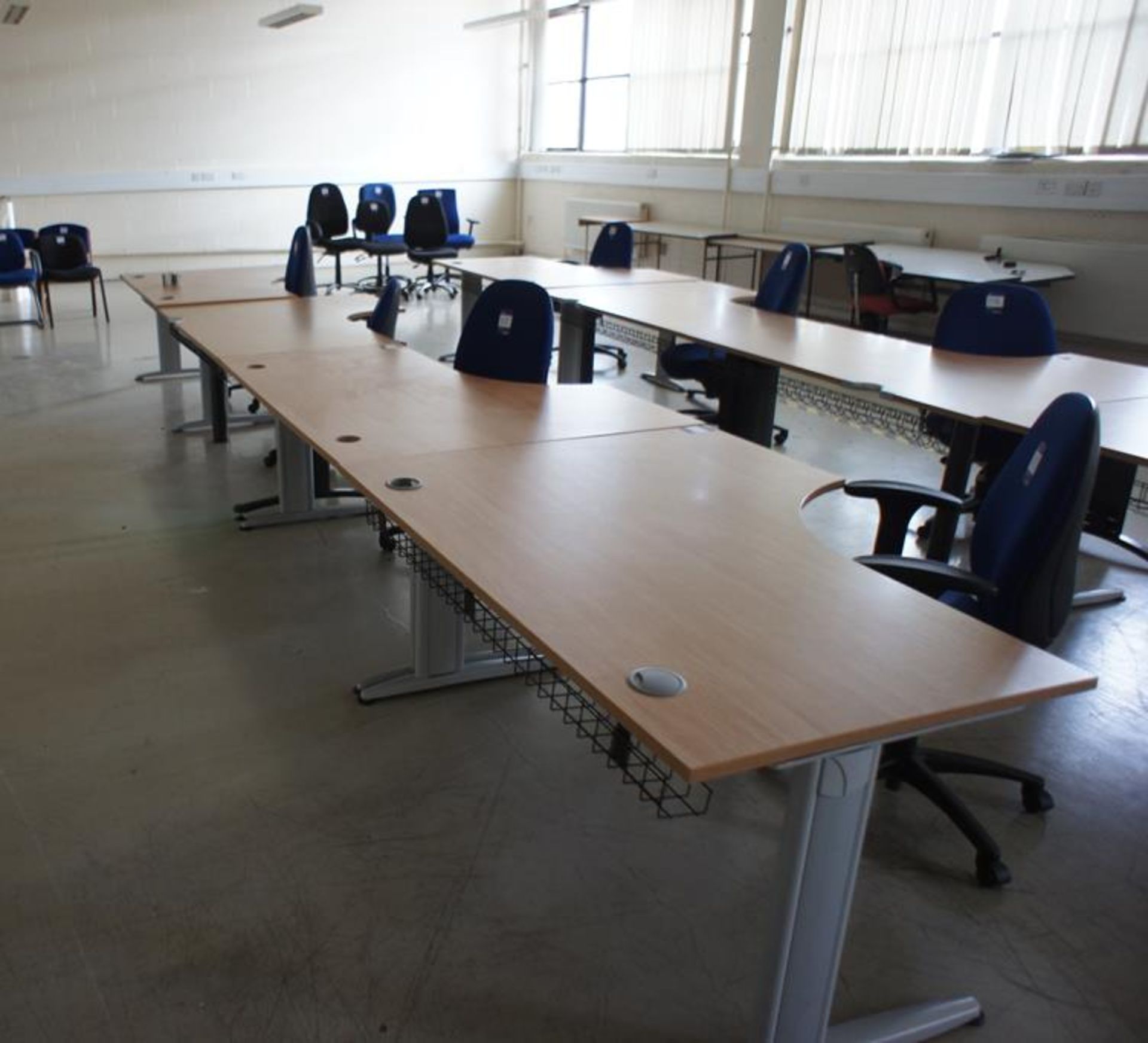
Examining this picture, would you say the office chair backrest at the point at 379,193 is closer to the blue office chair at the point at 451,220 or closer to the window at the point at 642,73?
the blue office chair at the point at 451,220

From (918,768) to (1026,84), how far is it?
607 centimetres

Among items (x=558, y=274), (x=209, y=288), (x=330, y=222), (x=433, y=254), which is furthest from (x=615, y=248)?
(x=330, y=222)

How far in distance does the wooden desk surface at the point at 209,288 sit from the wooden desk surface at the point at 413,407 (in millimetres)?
1294

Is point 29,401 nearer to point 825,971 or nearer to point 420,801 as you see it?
point 420,801

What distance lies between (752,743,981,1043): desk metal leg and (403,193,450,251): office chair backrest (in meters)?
8.18

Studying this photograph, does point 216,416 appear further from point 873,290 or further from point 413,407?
point 873,290

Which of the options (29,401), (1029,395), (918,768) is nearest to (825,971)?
(918,768)

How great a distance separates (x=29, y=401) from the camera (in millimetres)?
5566

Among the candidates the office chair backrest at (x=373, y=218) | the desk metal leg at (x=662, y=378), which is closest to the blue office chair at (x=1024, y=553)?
the desk metal leg at (x=662, y=378)

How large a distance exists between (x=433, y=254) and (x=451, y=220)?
50.5 inches

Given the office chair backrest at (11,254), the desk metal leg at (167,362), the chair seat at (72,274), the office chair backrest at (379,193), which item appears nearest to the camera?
the desk metal leg at (167,362)

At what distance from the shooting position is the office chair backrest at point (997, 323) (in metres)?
3.77

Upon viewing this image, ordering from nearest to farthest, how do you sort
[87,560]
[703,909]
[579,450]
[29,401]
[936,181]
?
[703,909] < [579,450] < [87,560] < [29,401] < [936,181]

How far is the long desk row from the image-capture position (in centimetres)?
136
